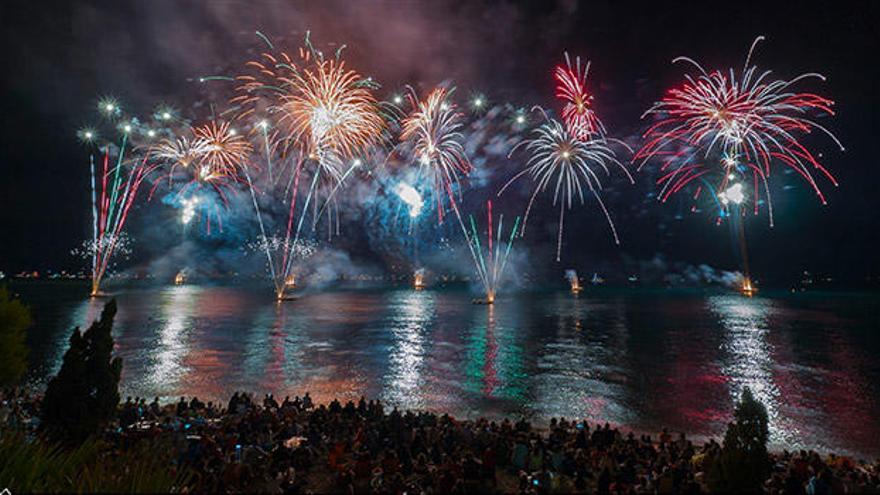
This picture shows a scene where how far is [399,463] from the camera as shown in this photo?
1146 centimetres

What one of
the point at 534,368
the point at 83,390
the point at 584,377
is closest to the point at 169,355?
the point at 83,390

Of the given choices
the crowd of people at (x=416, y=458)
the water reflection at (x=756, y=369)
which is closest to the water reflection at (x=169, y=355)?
the crowd of people at (x=416, y=458)

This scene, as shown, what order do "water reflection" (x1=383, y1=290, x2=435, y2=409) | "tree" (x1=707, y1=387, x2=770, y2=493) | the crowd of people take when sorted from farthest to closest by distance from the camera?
"water reflection" (x1=383, y1=290, x2=435, y2=409), the crowd of people, "tree" (x1=707, y1=387, x2=770, y2=493)

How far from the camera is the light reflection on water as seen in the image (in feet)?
73.4

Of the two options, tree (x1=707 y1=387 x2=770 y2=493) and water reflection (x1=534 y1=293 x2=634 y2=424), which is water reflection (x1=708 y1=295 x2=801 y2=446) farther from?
tree (x1=707 y1=387 x2=770 y2=493)

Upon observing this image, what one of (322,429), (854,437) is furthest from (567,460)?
(854,437)

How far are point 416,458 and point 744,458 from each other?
7.36 metres

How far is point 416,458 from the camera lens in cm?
1194

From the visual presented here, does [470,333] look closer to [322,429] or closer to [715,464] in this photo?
[322,429]

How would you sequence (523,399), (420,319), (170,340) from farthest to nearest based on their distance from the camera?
(420,319), (170,340), (523,399)

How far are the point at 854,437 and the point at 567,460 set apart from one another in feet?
53.5

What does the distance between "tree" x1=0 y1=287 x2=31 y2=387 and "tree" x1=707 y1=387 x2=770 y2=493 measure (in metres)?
22.0

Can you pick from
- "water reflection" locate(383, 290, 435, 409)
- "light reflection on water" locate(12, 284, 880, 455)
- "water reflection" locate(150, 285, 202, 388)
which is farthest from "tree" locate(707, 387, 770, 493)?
"water reflection" locate(150, 285, 202, 388)

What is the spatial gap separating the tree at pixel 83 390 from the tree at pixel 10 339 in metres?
7.42
